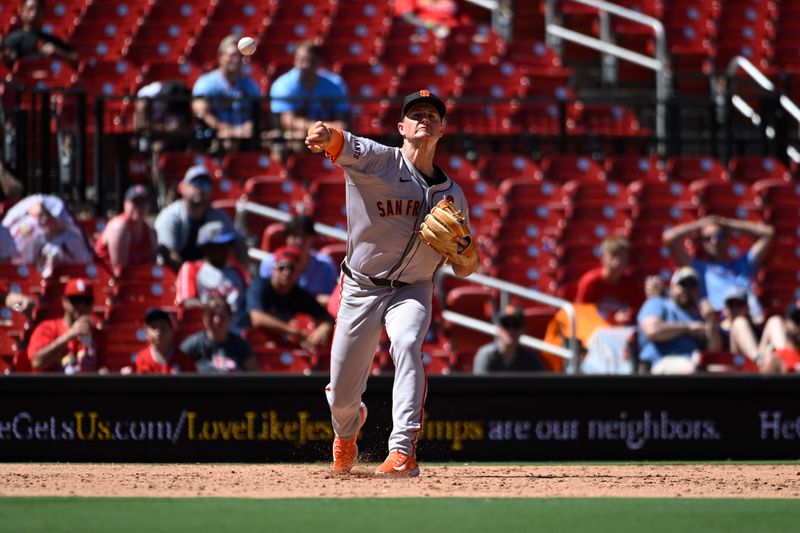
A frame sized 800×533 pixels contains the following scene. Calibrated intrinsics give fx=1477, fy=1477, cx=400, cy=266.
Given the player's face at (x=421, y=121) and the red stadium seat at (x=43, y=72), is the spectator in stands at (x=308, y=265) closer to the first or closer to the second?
the player's face at (x=421, y=121)

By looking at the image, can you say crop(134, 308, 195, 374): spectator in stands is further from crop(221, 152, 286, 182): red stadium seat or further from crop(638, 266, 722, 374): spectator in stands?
crop(638, 266, 722, 374): spectator in stands

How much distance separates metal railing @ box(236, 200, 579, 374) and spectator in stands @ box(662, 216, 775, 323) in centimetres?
108

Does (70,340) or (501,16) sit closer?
(70,340)

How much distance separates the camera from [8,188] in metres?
11.9

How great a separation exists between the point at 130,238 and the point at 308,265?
1349 mm

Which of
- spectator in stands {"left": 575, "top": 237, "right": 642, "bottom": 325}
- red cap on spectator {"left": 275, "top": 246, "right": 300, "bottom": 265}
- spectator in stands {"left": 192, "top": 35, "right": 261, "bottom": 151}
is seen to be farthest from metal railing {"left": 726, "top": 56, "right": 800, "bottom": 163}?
red cap on spectator {"left": 275, "top": 246, "right": 300, "bottom": 265}

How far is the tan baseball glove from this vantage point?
7055 mm

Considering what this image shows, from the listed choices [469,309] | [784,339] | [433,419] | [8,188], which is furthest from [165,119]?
[784,339]

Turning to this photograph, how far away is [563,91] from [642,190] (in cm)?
229

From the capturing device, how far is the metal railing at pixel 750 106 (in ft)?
47.1

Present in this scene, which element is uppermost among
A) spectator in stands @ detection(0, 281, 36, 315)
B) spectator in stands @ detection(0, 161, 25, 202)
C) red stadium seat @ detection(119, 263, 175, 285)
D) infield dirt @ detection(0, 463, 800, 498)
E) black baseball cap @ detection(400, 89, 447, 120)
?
spectator in stands @ detection(0, 161, 25, 202)

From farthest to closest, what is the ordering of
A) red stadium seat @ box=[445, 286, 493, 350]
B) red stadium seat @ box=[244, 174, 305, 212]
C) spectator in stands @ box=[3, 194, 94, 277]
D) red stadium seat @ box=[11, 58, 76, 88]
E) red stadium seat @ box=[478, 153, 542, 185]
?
red stadium seat @ box=[11, 58, 76, 88] < red stadium seat @ box=[478, 153, 542, 185] < red stadium seat @ box=[244, 174, 305, 212] < red stadium seat @ box=[445, 286, 493, 350] < spectator in stands @ box=[3, 194, 94, 277]

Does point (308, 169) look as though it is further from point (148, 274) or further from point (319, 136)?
point (319, 136)

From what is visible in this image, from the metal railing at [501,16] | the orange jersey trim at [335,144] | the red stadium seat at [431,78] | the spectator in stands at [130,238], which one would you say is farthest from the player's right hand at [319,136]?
the metal railing at [501,16]
